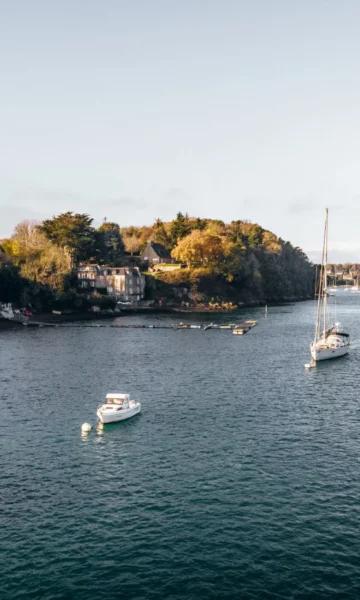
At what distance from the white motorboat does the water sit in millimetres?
1280

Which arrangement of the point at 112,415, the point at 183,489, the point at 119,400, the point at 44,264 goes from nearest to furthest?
the point at 183,489, the point at 112,415, the point at 119,400, the point at 44,264

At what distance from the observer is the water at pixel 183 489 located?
34.2m

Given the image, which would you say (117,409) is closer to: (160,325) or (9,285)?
(160,325)

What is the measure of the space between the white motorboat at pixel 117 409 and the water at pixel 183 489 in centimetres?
128

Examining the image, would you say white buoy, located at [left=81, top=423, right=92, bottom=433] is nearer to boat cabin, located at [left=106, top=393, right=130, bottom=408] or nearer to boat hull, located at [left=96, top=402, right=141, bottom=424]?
boat hull, located at [left=96, top=402, right=141, bottom=424]

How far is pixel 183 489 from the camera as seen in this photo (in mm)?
46094

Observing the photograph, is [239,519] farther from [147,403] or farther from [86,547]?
[147,403]

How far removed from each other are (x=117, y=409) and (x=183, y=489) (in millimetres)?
20051

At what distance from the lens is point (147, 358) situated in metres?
109

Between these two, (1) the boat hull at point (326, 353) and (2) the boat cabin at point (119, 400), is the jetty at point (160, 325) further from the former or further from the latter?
(2) the boat cabin at point (119, 400)

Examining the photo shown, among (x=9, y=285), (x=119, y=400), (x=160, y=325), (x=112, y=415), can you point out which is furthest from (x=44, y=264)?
(x=112, y=415)

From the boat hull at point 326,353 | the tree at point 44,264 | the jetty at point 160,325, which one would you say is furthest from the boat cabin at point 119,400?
the tree at point 44,264

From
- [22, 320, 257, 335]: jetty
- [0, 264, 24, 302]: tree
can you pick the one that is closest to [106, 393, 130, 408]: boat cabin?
[22, 320, 257, 335]: jetty

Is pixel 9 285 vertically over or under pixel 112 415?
over
